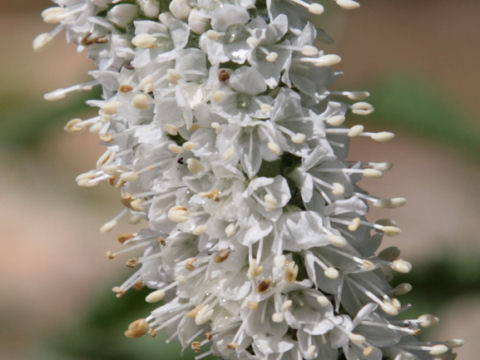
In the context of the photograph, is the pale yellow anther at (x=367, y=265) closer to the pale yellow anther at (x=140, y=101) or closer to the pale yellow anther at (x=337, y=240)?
the pale yellow anther at (x=337, y=240)

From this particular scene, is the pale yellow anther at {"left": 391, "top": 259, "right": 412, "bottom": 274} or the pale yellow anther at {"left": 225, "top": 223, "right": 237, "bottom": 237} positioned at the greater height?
the pale yellow anther at {"left": 225, "top": 223, "right": 237, "bottom": 237}

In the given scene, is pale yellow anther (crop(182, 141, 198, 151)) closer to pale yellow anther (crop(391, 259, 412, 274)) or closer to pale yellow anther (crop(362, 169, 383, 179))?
pale yellow anther (crop(362, 169, 383, 179))

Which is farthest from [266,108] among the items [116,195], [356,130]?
[116,195]

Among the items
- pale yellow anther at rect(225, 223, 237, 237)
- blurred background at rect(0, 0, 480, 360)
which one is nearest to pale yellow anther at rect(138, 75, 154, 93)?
pale yellow anther at rect(225, 223, 237, 237)

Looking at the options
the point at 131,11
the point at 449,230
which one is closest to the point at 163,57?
the point at 131,11

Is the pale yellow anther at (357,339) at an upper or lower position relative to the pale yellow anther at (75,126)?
lower

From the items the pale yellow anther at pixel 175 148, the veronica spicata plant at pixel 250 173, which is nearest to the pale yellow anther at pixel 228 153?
the veronica spicata plant at pixel 250 173

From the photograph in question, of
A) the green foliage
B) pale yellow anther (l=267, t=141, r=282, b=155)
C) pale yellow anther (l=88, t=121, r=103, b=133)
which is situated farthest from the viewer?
the green foliage
